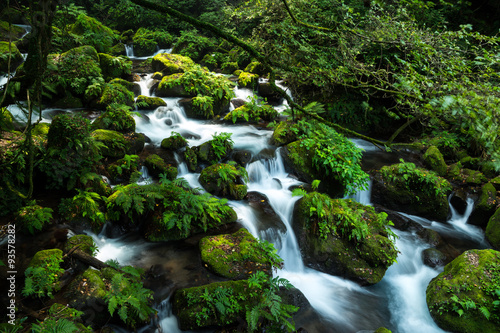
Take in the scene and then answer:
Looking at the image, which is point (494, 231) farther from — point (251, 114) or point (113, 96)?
point (113, 96)

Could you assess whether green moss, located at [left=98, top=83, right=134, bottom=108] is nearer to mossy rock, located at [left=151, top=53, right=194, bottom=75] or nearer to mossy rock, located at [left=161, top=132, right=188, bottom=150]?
mossy rock, located at [left=161, top=132, right=188, bottom=150]

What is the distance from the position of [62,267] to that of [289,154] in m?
6.56

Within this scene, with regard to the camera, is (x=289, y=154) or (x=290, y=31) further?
(x=289, y=154)

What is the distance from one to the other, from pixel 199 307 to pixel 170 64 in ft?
42.5

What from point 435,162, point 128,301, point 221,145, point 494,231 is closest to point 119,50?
point 221,145

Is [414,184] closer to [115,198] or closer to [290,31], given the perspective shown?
[290,31]

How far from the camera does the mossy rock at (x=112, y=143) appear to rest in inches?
310

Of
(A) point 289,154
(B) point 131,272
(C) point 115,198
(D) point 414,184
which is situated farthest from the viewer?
(A) point 289,154

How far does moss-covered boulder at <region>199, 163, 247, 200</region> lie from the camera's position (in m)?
7.62

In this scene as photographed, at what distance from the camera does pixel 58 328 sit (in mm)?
3346

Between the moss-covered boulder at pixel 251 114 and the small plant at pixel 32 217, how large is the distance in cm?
716

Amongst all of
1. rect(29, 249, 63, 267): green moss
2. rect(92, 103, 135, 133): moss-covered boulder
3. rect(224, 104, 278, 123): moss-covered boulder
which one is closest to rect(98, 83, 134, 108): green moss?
rect(92, 103, 135, 133): moss-covered boulder

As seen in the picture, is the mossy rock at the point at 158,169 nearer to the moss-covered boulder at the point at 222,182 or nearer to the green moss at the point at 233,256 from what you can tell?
the moss-covered boulder at the point at 222,182

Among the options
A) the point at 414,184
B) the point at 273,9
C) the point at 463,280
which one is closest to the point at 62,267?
the point at 463,280
